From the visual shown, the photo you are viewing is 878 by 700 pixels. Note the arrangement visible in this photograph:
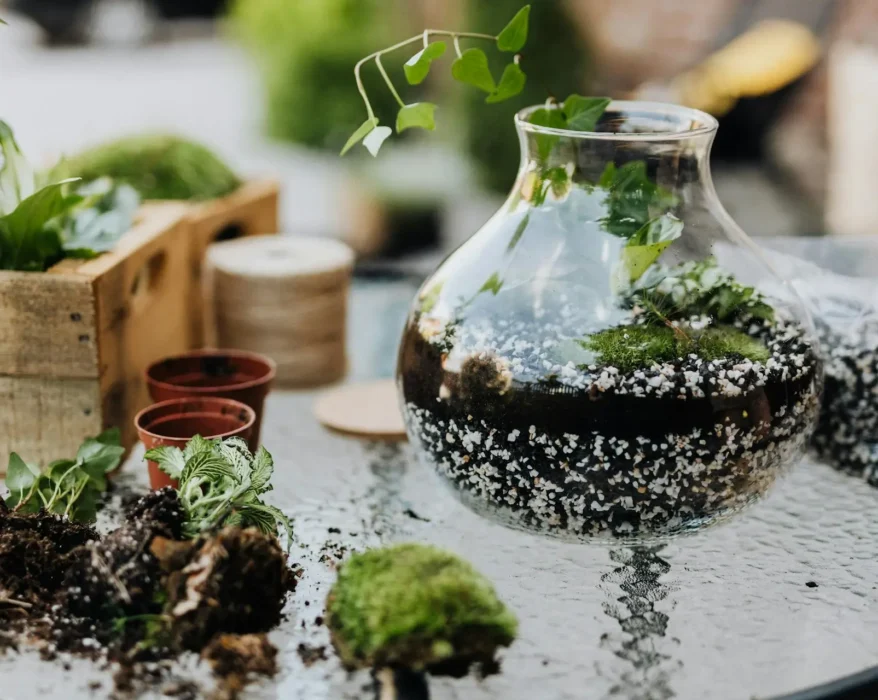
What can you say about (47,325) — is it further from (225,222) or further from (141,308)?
(225,222)

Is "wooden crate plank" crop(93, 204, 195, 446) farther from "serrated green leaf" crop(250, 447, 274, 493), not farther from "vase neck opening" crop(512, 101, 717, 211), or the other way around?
"vase neck opening" crop(512, 101, 717, 211)

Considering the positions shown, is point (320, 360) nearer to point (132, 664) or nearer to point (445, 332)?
point (445, 332)

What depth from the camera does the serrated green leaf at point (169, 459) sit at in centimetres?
85

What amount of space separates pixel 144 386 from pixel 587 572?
0.57 meters

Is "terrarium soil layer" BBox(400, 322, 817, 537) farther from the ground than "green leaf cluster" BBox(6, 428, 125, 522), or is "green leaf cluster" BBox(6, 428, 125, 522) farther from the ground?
"terrarium soil layer" BBox(400, 322, 817, 537)

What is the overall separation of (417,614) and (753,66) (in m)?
3.56

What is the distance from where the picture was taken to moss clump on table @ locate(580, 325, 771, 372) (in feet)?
2.67

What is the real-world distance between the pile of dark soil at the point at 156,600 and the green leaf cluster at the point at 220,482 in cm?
2

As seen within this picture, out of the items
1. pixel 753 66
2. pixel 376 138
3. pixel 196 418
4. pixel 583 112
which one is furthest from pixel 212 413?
pixel 753 66

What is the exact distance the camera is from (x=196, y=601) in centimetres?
73

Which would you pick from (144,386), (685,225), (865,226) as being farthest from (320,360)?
(865,226)

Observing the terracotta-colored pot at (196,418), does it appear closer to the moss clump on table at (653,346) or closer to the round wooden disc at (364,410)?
the round wooden disc at (364,410)

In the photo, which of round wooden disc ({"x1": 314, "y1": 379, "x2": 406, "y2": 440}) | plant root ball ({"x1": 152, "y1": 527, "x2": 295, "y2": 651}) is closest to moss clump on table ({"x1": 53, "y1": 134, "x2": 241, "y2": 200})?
round wooden disc ({"x1": 314, "y1": 379, "x2": 406, "y2": 440})

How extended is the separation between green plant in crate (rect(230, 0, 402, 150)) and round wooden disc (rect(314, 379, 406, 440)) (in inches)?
94.5
